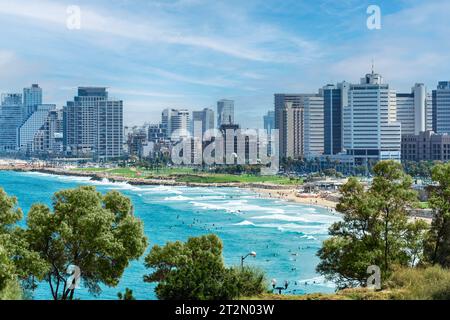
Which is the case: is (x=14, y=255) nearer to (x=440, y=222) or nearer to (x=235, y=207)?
(x=440, y=222)

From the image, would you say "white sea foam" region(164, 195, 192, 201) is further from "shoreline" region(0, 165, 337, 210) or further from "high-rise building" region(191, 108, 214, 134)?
"high-rise building" region(191, 108, 214, 134)

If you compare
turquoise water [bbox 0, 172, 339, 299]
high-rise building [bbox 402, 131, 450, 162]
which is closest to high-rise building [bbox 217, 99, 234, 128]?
high-rise building [bbox 402, 131, 450, 162]

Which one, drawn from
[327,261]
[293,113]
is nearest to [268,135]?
[293,113]

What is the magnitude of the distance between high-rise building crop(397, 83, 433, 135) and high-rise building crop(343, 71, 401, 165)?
13.4 ft

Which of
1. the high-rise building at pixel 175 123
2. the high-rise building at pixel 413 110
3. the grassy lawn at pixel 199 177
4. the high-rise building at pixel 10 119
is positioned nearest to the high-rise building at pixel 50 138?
the high-rise building at pixel 10 119

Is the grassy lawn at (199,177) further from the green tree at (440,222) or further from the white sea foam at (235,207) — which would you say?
the green tree at (440,222)

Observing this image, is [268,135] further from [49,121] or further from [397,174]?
[397,174]

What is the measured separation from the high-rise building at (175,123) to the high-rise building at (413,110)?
3128 cm

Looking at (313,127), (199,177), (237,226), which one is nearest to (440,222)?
(237,226)

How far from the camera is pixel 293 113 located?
5634cm

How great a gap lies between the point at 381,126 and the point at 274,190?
12037 millimetres

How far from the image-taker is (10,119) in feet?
162

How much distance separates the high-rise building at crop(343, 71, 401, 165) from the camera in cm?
4300

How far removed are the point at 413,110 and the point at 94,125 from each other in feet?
91.0
